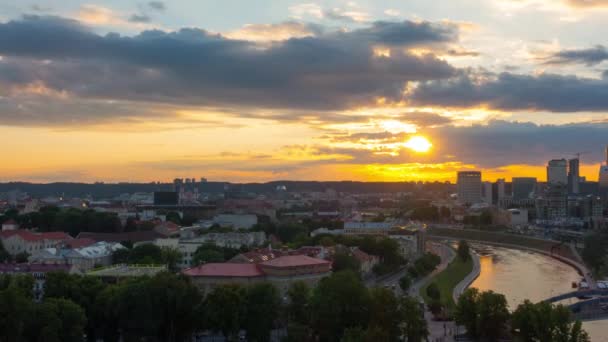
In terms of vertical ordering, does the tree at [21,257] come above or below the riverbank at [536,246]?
above

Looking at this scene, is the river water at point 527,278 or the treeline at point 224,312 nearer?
the treeline at point 224,312

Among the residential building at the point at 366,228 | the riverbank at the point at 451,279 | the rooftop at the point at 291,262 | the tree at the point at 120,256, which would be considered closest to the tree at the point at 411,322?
the rooftop at the point at 291,262

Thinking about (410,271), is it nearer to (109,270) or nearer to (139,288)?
(109,270)

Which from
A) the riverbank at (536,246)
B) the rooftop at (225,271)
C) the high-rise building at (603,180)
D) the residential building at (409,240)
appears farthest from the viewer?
the high-rise building at (603,180)

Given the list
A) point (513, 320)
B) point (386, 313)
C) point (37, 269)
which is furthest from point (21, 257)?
point (513, 320)

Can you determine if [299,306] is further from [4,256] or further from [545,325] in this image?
[4,256]

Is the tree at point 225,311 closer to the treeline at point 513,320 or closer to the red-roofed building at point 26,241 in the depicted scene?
the treeline at point 513,320
